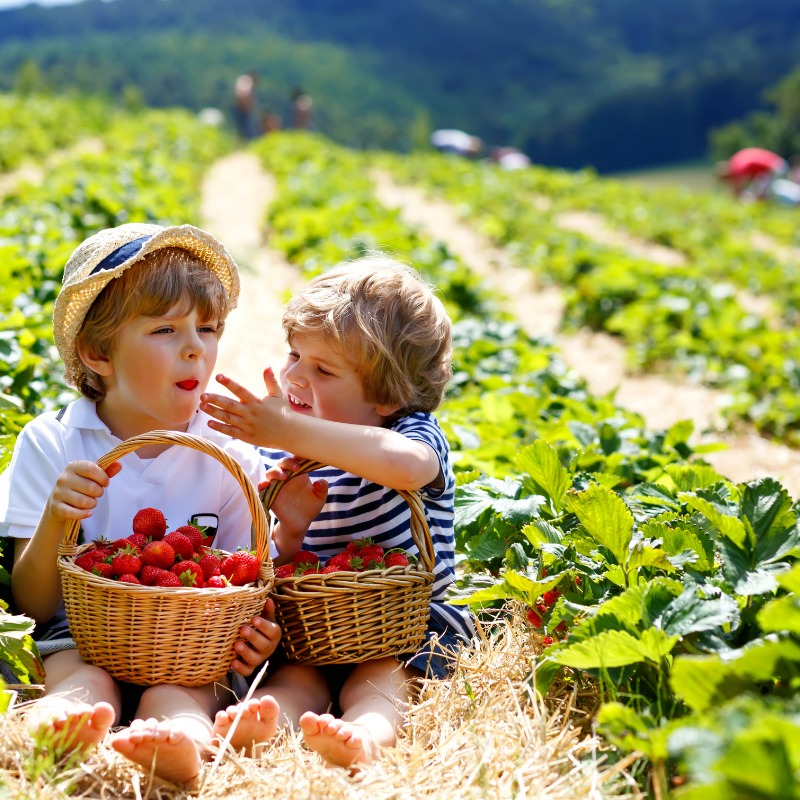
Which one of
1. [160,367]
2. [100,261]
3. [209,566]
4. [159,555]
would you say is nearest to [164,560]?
[159,555]

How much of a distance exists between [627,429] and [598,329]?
16.6 ft

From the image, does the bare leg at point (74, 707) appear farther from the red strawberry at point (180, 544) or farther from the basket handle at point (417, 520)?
the basket handle at point (417, 520)

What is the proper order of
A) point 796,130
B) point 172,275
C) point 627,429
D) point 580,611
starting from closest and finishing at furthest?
point 580,611 → point 172,275 → point 627,429 → point 796,130

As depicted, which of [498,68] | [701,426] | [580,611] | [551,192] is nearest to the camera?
[580,611]

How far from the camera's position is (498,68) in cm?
12438

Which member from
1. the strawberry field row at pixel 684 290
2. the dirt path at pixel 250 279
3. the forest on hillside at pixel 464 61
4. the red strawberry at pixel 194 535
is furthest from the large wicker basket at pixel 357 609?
the forest on hillside at pixel 464 61

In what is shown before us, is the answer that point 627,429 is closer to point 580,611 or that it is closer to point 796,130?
point 580,611

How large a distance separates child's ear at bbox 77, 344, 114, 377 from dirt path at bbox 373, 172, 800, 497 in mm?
2306

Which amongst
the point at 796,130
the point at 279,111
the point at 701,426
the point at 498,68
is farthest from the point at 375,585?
the point at 498,68

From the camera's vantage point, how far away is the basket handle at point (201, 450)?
7.73 ft

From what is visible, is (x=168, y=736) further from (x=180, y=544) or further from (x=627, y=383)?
(x=627, y=383)

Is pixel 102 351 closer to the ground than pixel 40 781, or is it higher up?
higher up

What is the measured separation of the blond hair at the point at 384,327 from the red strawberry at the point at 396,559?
485 millimetres

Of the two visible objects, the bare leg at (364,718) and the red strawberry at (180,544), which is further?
the red strawberry at (180,544)
